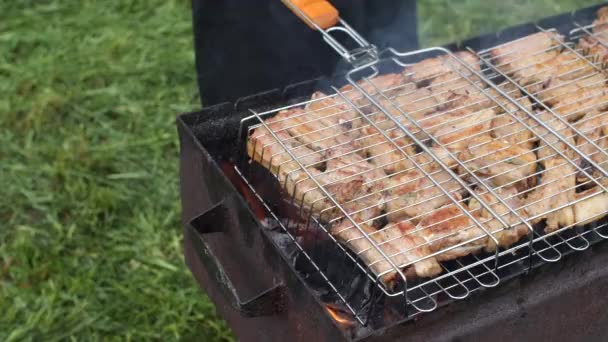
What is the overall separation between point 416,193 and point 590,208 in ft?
1.62

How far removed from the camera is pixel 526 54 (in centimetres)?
294

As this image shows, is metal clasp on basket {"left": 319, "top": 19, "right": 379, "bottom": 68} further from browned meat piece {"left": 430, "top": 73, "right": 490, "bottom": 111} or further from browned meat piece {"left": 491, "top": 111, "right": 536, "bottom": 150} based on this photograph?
browned meat piece {"left": 491, "top": 111, "right": 536, "bottom": 150}

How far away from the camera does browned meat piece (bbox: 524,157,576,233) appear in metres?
2.25

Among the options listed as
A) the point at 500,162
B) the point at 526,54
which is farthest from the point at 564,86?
the point at 500,162

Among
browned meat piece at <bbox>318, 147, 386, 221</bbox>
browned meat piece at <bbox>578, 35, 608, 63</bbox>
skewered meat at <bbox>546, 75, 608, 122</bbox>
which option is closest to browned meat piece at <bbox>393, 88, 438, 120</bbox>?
browned meat piece at <bbox>318, 147, 386, 221</bbox>

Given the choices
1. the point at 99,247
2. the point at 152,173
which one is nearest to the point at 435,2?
the point at 152,173

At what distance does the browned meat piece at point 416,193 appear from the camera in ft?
Answer: 7.48

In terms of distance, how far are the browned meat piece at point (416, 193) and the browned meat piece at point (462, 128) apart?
6.7 inches

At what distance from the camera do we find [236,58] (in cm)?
379

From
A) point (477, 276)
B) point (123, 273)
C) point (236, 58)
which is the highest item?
point (477, 276)

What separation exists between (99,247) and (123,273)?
21 cm

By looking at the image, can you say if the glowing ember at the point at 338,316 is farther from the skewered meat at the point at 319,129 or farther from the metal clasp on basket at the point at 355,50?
the metal clasp on basket at the point at 355,50

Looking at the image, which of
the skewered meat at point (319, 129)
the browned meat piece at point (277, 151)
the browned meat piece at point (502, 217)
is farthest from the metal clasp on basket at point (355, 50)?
the browned meat piece at point (502, 217)

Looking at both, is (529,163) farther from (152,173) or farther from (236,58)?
(152,173)
